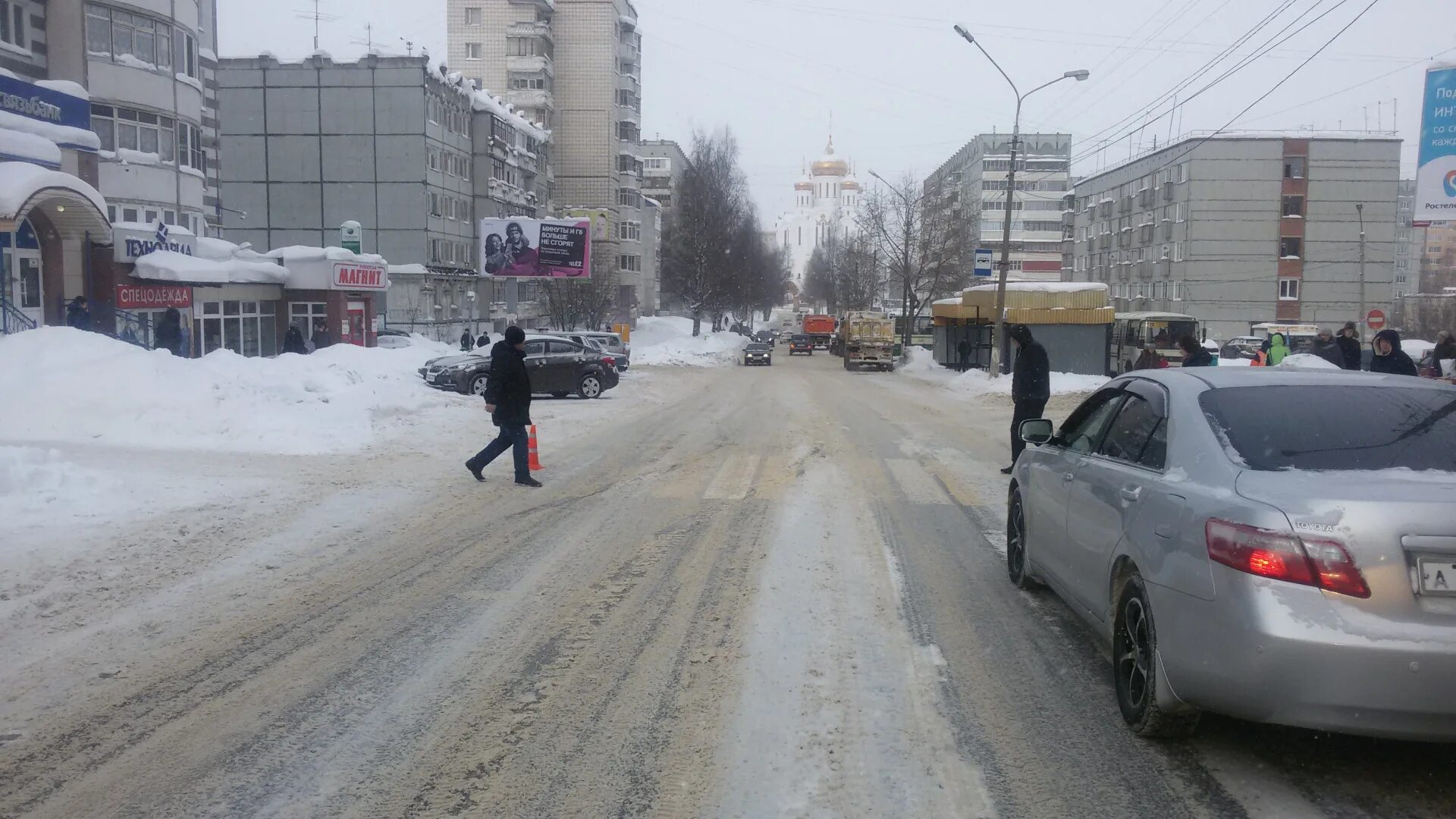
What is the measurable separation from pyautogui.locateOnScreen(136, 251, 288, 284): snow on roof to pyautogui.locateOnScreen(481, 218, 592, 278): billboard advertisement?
20.2m

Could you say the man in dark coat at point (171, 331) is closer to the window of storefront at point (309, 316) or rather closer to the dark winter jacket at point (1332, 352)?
the window of storefront at point (309, 316)

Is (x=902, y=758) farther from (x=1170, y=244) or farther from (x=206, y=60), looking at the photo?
(x=1170, y=244)

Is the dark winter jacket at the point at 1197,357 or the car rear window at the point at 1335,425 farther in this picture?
the dark winter jacket at the point at 1197,357

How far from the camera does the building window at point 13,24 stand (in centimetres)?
2731

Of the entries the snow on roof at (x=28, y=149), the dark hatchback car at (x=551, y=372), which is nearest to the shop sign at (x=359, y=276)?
the dark hatchback car at (x=551, y=372)

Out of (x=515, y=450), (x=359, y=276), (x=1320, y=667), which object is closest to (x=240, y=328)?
(x=359, y=276)

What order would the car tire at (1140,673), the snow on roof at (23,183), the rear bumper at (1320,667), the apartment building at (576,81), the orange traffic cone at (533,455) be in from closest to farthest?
the rear bumper at (1320,667) → the car tire at (1140,673) → the orange traffic cone at (533,455) → the snow on roof at (23,183) → the apartment building at (576,81)

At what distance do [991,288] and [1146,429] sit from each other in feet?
120

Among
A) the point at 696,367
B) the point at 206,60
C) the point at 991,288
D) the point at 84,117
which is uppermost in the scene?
the point at 206,60

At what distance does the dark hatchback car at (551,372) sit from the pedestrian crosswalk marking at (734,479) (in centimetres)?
1152

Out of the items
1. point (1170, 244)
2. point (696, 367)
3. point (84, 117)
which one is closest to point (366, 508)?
point (84, 117)

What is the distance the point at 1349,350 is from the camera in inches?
630

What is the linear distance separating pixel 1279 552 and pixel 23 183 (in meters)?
23.6

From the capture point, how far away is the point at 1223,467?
14.5 feet
